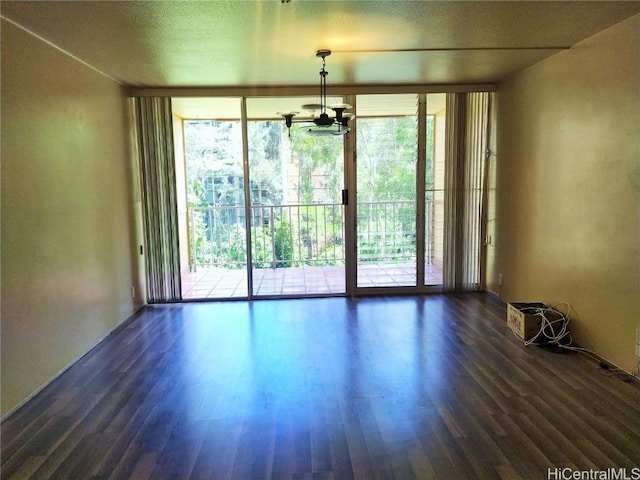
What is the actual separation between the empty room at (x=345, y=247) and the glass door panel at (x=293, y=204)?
0.14 ft

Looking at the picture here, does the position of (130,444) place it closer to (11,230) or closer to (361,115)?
(11,230)

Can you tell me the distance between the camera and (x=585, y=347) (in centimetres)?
324

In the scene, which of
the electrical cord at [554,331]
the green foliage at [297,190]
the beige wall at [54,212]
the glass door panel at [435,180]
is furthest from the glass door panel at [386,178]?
the beige wall at [54,212]

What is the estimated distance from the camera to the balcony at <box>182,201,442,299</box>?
509 centimetres

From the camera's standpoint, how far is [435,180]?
5.03 meters

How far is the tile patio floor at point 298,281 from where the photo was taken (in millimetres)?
5141

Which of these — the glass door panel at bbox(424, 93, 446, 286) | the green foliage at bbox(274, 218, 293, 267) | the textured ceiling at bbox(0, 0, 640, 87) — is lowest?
the green foliage at bbox(274, 218, 293, 267)

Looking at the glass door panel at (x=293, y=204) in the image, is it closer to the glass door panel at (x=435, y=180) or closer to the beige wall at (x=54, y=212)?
the glass door panel at (x=435, y=180)

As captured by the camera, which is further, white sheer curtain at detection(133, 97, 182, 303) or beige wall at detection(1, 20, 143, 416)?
white sheer curtain at detection(133, 97, 182, 303)

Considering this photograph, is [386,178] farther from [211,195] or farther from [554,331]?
[211,195]

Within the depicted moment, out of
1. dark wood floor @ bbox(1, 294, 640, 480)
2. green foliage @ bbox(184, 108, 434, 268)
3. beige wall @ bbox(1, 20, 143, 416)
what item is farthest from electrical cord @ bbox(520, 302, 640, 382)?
beige wall @ bbox(1, 20, 143, 416)

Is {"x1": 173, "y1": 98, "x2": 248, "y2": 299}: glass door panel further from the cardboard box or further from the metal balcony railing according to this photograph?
the cardboard box

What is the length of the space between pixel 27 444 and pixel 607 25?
4.18 meters

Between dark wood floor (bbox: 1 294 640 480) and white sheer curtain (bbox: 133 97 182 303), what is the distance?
3.34 feet
